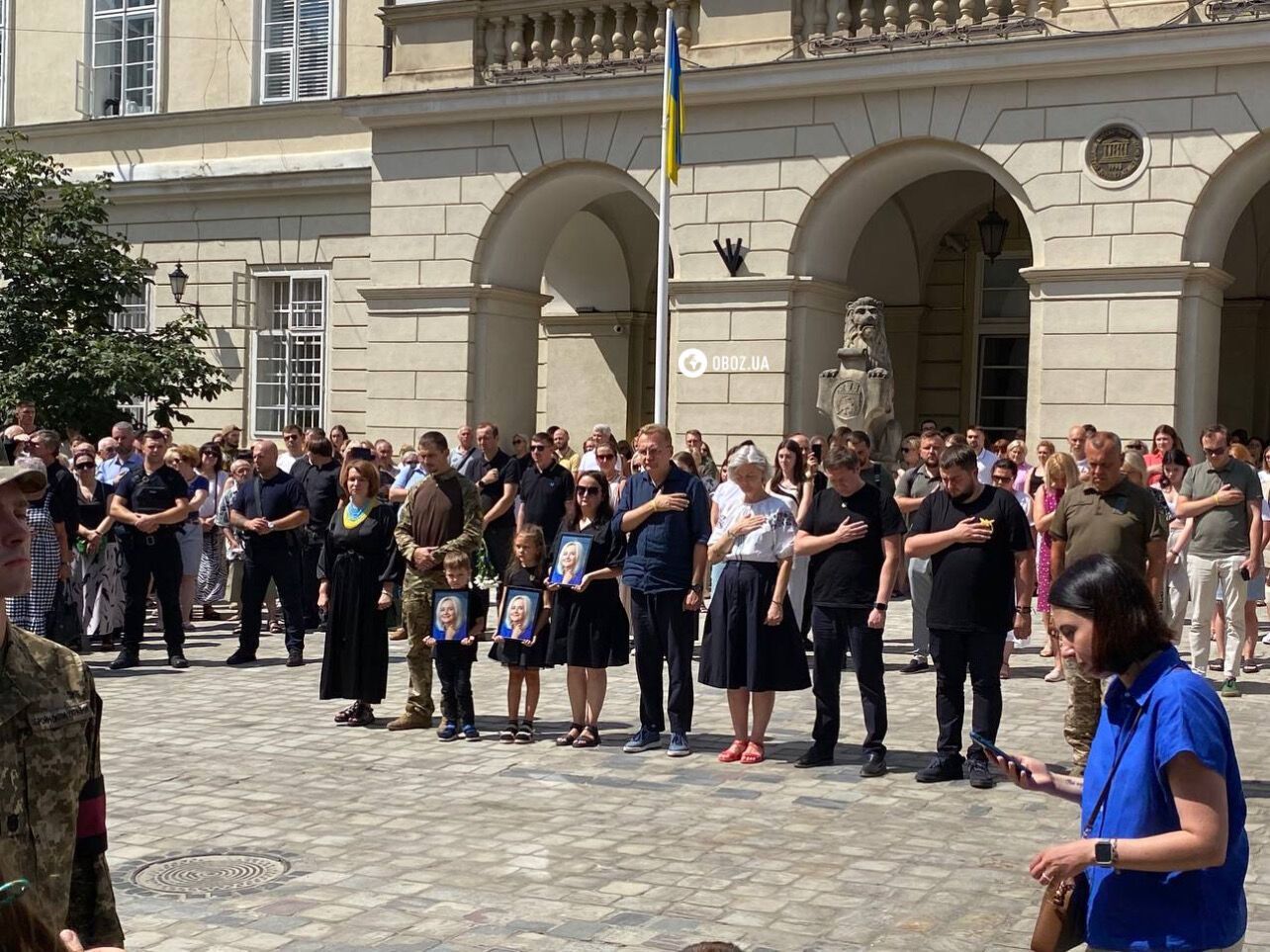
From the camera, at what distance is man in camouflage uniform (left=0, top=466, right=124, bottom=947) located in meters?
3.19

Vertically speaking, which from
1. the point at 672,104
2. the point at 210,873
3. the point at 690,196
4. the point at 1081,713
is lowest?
the point at 210,873

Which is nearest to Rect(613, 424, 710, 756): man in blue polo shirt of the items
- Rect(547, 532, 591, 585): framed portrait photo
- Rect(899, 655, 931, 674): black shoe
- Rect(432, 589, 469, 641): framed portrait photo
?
Rect(547, 532, 591, 585): framed portrait photo

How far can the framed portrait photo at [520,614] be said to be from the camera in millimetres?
10508

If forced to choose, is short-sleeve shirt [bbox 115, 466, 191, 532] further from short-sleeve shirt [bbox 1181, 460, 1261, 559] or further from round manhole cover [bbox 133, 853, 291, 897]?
short-sleeve shirt [bbox 1181, 460, 1261, 559]

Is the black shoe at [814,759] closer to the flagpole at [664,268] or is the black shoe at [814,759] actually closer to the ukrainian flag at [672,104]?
the flagpole at [664,268]

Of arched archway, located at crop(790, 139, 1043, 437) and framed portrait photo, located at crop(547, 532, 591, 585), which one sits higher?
arched archway, located at crop(790, 139, 1043, 437)

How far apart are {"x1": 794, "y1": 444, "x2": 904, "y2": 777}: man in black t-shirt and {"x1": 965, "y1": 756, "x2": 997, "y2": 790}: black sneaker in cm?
55

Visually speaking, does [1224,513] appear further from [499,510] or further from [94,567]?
[94,567]

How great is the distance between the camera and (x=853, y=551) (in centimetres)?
990

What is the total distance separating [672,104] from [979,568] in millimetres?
10652

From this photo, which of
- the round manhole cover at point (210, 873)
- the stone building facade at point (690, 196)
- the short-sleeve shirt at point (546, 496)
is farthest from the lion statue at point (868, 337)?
the round manhole cover at point (210, 873)

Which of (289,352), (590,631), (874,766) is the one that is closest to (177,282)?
(289,352)

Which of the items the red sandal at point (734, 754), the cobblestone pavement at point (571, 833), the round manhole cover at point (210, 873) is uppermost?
the red sandal at point (734, 754)

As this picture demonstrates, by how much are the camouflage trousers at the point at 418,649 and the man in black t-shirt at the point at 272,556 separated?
314cm
